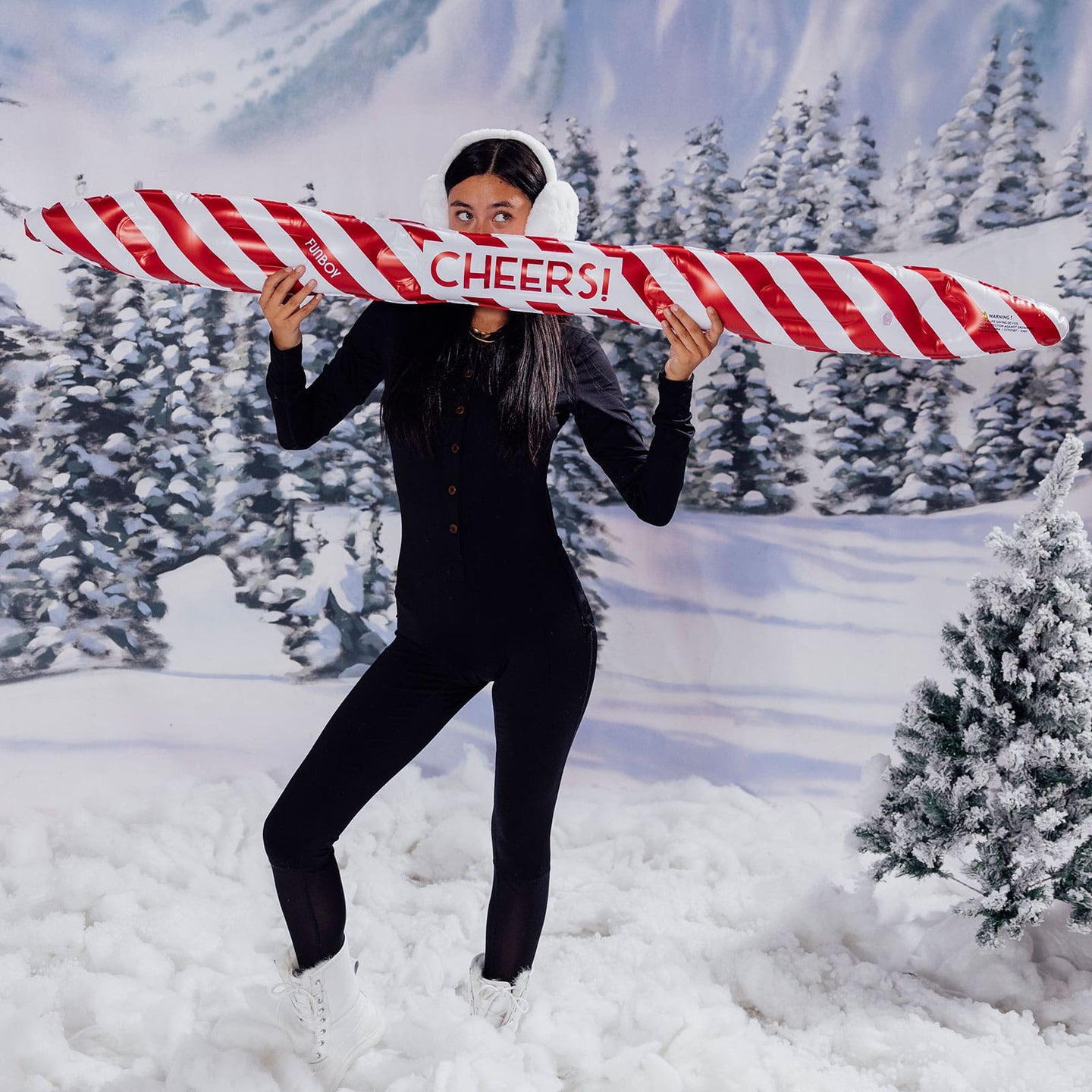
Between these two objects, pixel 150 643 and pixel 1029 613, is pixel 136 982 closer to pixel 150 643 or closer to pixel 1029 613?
pixel 150 643

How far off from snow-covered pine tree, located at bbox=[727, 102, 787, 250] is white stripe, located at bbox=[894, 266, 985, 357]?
4.25ft

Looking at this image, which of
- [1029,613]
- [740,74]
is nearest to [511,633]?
[1029,613]

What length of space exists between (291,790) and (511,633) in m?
0.44

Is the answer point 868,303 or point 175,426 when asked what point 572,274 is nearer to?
point 868,303

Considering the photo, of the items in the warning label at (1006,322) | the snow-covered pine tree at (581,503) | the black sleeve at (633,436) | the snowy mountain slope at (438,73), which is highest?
the snowy mountain slope at (438,73)

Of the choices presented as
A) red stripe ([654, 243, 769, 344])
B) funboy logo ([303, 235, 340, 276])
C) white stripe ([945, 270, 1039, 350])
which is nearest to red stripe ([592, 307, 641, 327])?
red stripe ([654, 243, 769, 344])

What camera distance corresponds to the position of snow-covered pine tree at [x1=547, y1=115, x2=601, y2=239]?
3.09 meters

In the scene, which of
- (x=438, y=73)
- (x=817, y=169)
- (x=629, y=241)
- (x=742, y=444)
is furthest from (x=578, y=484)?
(x=438, y=73)

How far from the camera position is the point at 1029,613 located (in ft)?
7.56

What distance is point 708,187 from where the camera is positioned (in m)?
3.09

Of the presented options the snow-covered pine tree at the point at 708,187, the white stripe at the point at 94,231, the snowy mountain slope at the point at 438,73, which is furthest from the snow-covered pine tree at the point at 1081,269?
the white stripe at the point at 94,231

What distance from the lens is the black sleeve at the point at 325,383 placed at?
185cm

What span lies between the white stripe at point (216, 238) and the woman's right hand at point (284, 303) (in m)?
0.06

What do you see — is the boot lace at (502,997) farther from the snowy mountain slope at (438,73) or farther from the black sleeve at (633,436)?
the snowy mountain slope at (438,73)
